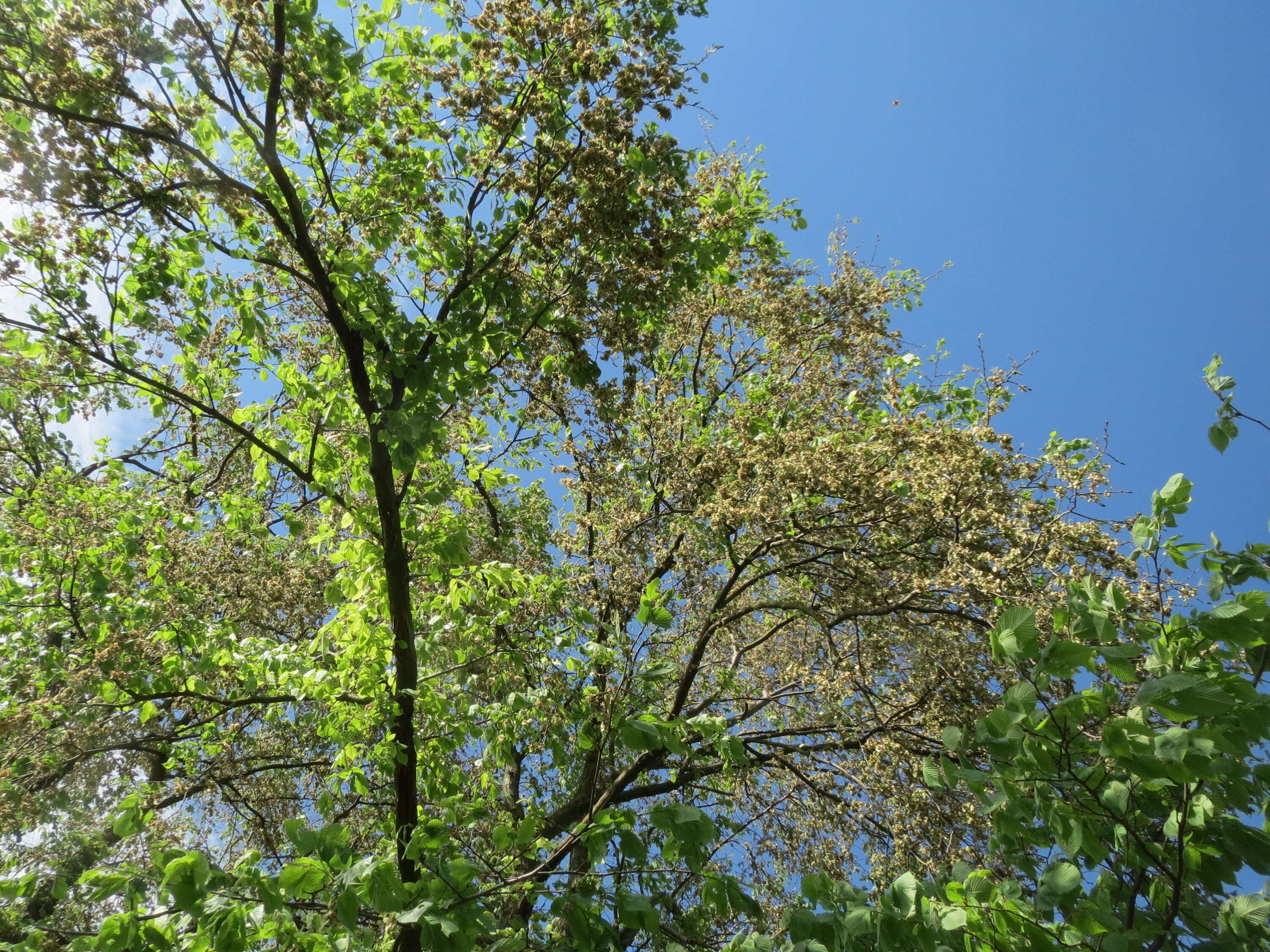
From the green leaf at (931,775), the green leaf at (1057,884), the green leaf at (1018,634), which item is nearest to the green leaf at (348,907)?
the green leaf at (931,775)

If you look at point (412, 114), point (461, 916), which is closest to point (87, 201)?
point (412, 114)

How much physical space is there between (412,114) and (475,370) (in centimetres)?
193

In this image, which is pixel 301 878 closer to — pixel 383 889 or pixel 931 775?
pixel 383 889

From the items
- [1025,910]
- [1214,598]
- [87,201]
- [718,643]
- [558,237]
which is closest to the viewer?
[1025,910]

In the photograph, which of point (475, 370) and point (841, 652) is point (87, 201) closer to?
point (475, 370)

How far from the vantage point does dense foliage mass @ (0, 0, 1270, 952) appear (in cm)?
277

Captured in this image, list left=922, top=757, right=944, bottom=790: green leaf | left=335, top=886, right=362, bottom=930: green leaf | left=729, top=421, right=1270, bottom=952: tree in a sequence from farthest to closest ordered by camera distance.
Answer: left=922, top=757, right=944, bottom=790: green leaf → left=335, top=886, right=362, bottom=930: green leaf → left=729, top=421, right=1270, bottom=952: tree

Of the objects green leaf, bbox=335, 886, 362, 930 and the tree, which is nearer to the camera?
the tree

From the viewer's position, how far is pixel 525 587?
5.75 meters

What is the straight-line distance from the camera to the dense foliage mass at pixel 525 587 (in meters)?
2.77

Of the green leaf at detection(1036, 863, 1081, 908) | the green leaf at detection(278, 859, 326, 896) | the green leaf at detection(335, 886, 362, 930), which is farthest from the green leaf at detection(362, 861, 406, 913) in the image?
the green leaf at detection(1036, 863, 1081, 908)

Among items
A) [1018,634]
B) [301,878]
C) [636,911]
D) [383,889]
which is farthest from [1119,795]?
[301,878]

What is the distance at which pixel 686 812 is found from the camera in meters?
2.88

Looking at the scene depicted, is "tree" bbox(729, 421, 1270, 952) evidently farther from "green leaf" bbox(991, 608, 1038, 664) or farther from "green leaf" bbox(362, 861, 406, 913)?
"green leaf" bbox(362, 861, 406, 913)
